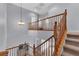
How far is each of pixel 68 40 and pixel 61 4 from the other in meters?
0.63

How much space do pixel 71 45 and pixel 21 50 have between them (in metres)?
0.83

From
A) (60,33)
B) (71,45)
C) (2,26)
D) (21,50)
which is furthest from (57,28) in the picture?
(2,26)

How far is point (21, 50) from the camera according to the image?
1732 millimetres

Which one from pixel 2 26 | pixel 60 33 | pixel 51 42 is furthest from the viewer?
pixel 60 33

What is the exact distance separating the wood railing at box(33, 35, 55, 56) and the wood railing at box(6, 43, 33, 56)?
93 mm

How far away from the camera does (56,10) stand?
1.71 m

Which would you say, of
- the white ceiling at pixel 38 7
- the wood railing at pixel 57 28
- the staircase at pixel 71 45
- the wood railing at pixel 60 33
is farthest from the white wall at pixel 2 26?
the staircase at pixel 71 45

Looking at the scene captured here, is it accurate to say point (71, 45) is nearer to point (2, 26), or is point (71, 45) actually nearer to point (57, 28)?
Result: point (57, 28)

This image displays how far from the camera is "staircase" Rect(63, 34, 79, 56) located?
178 cm

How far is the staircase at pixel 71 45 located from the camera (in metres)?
1.78

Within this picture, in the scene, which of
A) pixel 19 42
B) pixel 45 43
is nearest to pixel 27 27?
pixel 19 42

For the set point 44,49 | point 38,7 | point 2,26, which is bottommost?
point 44,49

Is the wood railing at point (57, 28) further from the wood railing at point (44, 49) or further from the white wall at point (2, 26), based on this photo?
the white wall at point (2, 26)

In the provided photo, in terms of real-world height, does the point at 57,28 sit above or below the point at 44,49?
above
